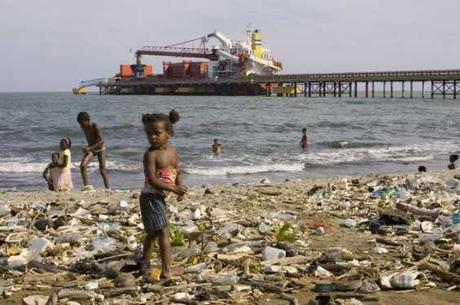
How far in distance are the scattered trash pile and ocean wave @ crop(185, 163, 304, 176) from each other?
745 cm

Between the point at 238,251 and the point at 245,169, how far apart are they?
1104 cm

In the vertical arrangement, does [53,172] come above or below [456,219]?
above

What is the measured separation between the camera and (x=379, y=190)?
8.77 meters

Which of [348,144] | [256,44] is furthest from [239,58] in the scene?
[348,144]

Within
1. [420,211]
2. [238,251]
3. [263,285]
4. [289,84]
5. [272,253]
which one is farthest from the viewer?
[289,84]

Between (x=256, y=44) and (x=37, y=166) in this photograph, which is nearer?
(x=37, y=166)

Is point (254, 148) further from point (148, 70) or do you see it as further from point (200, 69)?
point (148, 70)

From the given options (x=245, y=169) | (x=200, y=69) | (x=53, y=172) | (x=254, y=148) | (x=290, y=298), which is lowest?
(x=245, y=169)

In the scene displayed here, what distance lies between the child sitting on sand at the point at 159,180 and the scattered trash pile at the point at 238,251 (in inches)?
10.5

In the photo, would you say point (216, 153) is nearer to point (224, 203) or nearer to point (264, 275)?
point (224, 203)

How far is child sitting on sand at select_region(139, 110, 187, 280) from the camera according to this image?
14.2 feet

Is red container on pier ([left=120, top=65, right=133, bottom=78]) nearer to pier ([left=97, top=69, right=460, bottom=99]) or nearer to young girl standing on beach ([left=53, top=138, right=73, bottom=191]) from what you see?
pier ([left=97, top=69, right=460, bottom=99])

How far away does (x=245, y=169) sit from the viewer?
16.1 m

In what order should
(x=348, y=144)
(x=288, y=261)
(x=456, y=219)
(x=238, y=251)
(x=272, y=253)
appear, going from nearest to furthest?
(x=288, y=261)
(x=272, y=253)
(x=238, y=251)
(x=456, y=219)
(x=348, y=144)
